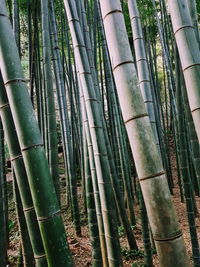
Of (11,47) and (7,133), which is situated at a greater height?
(11,47)

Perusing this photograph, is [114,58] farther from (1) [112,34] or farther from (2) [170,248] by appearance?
(2) [170,248]

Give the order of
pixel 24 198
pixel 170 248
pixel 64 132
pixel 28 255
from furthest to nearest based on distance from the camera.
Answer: pixel 64 132
pixel 28 255
pixel 24 198
pixel 170 248

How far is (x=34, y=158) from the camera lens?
100 centimetres

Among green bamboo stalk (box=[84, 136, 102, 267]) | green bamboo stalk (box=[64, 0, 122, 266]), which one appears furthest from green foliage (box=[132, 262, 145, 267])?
green bamboo stalk (box=[64, 0, 122, 266])

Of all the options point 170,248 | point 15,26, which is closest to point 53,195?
point 170,248

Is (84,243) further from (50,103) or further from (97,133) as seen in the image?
(97,133)

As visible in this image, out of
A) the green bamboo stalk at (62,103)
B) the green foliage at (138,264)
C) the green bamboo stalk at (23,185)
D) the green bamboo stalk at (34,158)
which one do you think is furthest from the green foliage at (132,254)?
the green bamboo stalk at (34,158)

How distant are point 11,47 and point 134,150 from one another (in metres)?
0.60

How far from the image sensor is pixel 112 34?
1049 millimetres

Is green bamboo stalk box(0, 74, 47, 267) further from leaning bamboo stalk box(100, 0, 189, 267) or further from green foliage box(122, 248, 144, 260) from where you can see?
green foliage box(122, 248, 144, 260)

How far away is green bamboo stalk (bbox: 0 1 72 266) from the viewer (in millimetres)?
982

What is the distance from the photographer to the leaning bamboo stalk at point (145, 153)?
932mm

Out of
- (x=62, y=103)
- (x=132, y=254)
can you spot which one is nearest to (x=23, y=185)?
(x=132, y=254)

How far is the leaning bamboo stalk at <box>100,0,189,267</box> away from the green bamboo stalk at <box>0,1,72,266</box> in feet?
1.08
